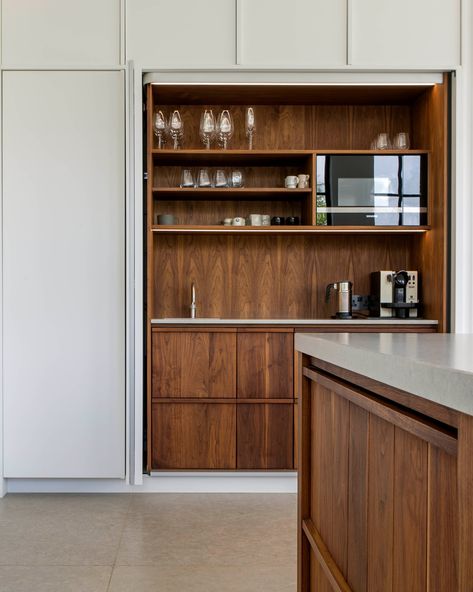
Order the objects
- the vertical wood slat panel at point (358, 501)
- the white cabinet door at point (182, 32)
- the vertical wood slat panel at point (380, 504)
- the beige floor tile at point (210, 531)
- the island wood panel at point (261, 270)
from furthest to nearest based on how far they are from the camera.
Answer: the island wood panel at point (261, 270) < the white cabinet door at point (182, 32) < the beige floor tile at point (210, 531) < the vertical wood slat panel at point (358, 501) < the vertical wood slat panel at point (380, 504)

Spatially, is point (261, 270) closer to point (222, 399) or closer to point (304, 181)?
point (304, 181)

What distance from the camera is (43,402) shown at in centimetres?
298

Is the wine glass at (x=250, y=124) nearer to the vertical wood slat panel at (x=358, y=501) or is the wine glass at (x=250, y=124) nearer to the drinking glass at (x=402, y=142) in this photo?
the drinking glass at (x=402, y=142)

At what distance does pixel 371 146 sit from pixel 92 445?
2.53 m

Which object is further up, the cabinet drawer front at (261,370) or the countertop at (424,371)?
the countertop at (424,371)

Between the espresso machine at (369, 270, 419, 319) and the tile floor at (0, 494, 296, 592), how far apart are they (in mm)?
1281

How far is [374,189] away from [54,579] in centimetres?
258

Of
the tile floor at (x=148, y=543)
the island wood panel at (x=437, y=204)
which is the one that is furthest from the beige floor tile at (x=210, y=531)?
the island wood panel at (x=437, y=204)

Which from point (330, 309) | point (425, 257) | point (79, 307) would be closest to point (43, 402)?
point (79, 307)

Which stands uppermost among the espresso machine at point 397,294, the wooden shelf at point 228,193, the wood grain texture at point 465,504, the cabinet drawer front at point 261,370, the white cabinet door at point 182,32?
the white cabinet door at point 182,32

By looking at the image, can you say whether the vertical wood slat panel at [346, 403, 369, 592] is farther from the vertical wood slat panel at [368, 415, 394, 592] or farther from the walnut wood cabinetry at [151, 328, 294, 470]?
the walnut wood cabinetry at [151, 328, 294, 470]

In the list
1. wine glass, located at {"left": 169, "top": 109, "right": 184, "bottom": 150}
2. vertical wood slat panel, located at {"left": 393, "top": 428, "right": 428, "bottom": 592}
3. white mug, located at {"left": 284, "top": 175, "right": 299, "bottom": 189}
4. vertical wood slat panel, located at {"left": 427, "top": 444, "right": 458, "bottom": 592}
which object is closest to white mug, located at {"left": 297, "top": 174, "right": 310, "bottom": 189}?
white mug, located at {"left": 284, "top": 175, "right": 299, "bottom": 189}

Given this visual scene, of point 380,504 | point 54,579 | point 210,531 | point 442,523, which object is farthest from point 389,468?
point 210,531

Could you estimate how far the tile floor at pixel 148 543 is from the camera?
2.04m
